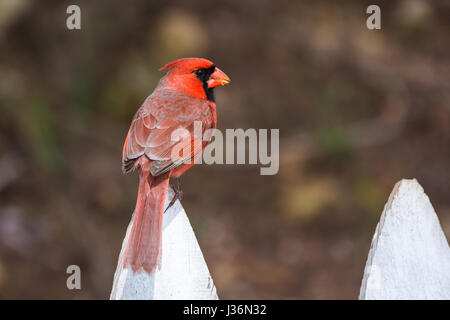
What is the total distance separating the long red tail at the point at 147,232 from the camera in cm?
198

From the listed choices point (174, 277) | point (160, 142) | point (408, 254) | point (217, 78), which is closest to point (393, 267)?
point (408, 254)

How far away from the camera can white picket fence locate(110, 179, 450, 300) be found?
6.36 feet

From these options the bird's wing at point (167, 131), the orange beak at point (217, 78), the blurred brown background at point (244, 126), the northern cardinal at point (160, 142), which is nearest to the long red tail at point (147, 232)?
the northern cardinal at point (160, 142)

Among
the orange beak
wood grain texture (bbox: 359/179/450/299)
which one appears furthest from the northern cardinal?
wood grain texture (bbox: 359/179/450/299)

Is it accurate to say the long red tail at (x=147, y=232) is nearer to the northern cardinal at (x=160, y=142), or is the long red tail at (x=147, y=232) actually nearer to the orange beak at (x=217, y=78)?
the northern cardinal at (x=160, y=142)

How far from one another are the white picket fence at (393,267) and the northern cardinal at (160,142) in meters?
0.07

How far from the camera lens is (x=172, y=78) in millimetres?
2908

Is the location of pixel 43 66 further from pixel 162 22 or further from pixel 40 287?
pixel 40 287

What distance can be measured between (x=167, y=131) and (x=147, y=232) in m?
0.63

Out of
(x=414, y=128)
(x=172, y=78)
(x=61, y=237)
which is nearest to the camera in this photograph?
(x=172, y=78)

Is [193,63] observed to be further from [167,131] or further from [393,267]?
[393,267]

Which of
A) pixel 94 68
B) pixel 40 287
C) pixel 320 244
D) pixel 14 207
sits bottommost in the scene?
pixel 40 287
